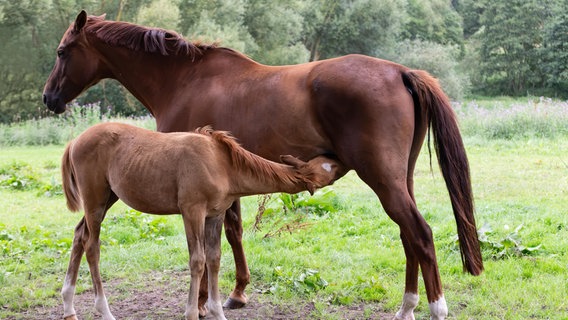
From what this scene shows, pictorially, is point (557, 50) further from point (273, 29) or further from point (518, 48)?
point (273, 29)

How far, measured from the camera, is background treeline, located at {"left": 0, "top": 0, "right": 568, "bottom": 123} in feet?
85.3

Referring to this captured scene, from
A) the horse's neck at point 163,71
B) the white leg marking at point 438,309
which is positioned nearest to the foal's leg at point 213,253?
the horse's neck at point 163,71

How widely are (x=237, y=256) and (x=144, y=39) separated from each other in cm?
193

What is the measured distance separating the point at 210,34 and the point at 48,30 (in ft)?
23.4

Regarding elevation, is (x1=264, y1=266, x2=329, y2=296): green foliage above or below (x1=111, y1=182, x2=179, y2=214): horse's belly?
below

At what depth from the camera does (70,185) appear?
4.49 meters

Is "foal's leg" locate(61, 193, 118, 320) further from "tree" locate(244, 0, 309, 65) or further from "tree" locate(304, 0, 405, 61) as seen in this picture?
"tree" locate(304, 0, 405, 61)

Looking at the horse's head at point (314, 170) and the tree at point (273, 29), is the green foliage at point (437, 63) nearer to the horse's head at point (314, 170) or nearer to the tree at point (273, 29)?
the tree at point (273, 29)

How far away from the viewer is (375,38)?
38.9 meters

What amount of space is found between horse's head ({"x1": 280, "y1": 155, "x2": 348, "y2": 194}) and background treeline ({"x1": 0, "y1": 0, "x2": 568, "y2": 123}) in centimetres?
2114

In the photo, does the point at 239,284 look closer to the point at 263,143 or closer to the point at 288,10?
the point at 263,143

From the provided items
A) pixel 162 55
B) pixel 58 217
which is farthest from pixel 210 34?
pixel 162 55

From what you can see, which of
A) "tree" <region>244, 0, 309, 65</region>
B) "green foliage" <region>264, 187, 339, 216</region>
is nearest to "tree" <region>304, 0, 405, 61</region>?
"tree" <region>244, 0, 309, 65</region>

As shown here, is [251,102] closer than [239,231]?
Yes
